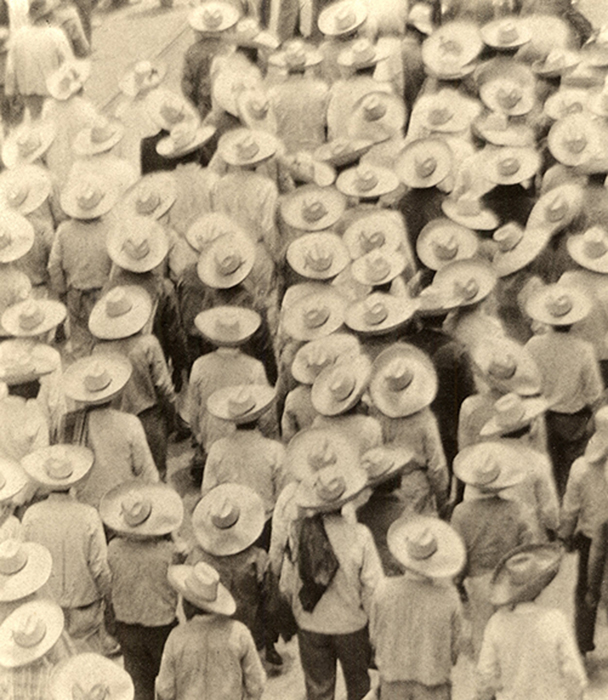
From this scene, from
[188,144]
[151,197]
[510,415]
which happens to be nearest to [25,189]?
[151,197]

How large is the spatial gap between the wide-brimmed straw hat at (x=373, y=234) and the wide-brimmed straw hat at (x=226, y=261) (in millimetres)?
706

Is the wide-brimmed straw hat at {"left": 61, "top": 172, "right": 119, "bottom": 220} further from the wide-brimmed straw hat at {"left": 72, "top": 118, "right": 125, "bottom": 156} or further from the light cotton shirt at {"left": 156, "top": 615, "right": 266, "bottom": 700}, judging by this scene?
the light cotton shirt at {"left": 156, "top": 615, "right": 266, "bottom": 700}

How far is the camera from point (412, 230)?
10.2 m

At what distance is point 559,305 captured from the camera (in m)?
8.64

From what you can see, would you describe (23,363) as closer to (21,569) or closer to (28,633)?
(21,569)

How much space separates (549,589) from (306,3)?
343 inches

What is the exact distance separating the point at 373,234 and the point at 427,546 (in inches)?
131

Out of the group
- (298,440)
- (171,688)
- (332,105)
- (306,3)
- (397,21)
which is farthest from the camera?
(306,3)

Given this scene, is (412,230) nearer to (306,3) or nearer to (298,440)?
(298,440)

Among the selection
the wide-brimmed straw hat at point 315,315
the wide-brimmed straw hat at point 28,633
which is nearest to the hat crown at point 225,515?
the wide-brimmed straw hat at point 28,633

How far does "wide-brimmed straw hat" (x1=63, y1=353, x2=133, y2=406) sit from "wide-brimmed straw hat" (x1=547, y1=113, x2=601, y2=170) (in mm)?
3808

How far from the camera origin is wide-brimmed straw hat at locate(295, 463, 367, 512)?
24.1 feet

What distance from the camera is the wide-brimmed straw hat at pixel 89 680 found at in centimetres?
661

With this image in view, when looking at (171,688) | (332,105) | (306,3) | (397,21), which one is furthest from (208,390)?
(306,3)
